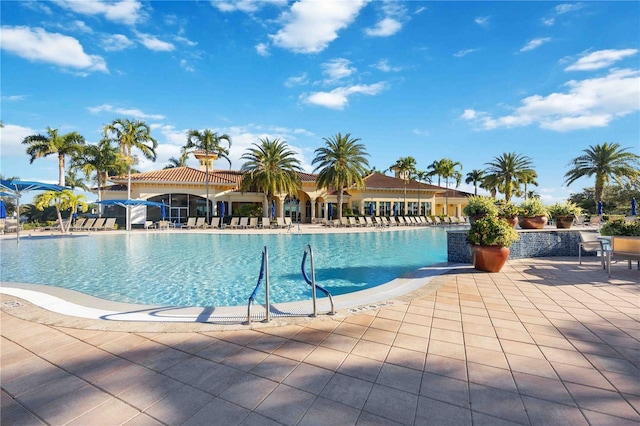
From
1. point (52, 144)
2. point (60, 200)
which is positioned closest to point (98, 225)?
point (60, 200)

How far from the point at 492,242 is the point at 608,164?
28525 millimetres

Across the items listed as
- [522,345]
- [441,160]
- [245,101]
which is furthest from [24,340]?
[441,160]

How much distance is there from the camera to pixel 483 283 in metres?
5.68

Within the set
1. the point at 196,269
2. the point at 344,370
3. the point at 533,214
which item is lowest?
the point at 196,269

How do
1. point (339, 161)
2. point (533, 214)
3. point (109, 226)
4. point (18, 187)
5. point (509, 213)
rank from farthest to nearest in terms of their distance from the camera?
1. point (339, 161)
2. point (109, 226)
3. point (18, 187)
4. point (533, 214)
5. point (509, 213)

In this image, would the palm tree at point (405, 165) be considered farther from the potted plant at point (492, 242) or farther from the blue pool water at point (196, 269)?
the potted plant at point (492, 242)

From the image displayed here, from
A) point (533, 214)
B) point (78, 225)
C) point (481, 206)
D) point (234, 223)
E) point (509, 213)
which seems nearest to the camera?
point (481, 206)

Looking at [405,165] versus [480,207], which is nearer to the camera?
[480,207]

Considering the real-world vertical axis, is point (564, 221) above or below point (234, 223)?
above

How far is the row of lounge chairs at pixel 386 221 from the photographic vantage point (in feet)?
87.4

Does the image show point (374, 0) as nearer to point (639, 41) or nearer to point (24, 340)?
point (639, 41)

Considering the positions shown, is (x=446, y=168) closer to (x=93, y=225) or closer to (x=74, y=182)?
(x=93, y=225)

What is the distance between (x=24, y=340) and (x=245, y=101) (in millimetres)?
18909

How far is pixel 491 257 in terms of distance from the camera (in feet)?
21.6
